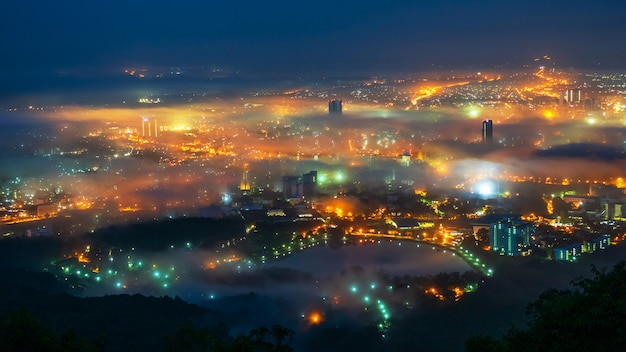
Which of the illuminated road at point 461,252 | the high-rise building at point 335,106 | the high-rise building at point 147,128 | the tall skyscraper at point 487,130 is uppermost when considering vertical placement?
the high-rise building at point 335,106

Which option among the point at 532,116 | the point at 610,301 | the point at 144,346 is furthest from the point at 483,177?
the point at 610,301

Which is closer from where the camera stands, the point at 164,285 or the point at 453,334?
the point at 453,334

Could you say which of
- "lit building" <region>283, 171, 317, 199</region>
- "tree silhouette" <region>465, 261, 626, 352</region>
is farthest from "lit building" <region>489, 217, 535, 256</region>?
"tree silhouette" <region>465, 261, 626, 352</region>

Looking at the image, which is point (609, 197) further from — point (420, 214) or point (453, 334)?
point (453, 334)

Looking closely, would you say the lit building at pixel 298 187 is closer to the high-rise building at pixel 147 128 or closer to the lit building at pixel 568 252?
the high-rise building at pixel 147 128

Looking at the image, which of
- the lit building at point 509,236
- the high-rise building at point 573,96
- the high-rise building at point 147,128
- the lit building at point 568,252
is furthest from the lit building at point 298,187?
the lit building at point 568,252

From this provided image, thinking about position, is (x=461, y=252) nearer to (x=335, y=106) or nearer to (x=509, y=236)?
(x=509, y=236)

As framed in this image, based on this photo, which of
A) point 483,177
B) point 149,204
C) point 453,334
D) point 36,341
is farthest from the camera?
point 483,177

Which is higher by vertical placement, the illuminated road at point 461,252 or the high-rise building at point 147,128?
the high-rise building at point 147,128
